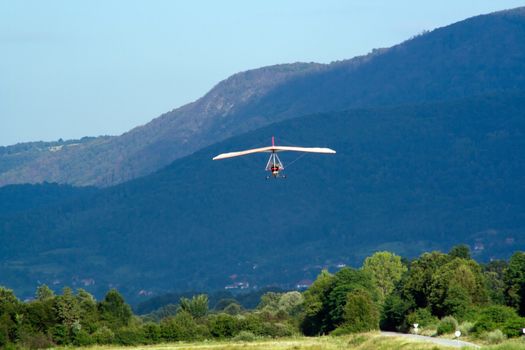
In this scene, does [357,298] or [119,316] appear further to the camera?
[119,316]

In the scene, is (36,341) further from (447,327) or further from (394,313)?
(447,327)

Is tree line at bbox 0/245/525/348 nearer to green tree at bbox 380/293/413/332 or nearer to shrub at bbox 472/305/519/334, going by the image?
green tree at bbox 380/293/413/332

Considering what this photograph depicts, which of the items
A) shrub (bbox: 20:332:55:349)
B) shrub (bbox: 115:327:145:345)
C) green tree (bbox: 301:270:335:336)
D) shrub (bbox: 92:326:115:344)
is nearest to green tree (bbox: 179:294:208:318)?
green tree (bbox: 301:270:335:336)

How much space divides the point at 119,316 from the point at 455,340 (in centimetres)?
6319

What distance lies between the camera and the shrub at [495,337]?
8119 cm

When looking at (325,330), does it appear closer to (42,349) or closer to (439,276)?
(439,276)

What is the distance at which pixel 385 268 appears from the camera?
636 ft

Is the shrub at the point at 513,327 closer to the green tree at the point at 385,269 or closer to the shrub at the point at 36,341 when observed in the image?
the shrub at the point at 36,341

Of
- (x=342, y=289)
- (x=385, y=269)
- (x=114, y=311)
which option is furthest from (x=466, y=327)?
(x=385, y=269)

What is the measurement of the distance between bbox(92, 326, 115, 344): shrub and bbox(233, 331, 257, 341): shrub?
11.0m

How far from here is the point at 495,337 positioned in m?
81.9

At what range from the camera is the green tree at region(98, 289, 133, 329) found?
142250mm

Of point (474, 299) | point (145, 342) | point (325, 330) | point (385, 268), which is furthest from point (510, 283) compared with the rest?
point (385, 268)

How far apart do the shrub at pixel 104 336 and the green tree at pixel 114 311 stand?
12.4 m
